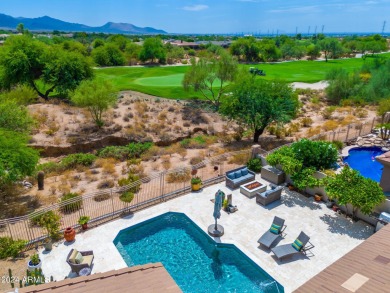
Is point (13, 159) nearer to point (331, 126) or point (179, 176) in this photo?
point (179, 176)

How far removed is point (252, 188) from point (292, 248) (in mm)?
5316

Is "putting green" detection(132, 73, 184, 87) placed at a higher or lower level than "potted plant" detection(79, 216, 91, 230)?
higher

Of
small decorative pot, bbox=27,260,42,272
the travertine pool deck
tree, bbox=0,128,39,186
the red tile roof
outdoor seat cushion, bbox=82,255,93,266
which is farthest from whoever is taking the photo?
tree, bbox=0,128,39,186

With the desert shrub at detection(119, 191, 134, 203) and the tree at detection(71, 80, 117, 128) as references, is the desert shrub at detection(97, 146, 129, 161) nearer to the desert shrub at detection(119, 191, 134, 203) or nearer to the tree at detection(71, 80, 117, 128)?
the tree at detection(71, 80, 117, 128)

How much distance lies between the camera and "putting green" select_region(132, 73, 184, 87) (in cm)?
5234

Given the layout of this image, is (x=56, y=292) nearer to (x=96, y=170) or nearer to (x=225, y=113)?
(x=96, y=170)

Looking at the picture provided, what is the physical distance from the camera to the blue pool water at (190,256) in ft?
35.7

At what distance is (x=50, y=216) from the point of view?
1295 cm

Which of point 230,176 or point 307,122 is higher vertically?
point 307,122

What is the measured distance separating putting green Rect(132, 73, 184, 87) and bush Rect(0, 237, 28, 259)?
42.2 meters

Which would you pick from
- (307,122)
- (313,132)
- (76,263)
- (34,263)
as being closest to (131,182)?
(76,263)

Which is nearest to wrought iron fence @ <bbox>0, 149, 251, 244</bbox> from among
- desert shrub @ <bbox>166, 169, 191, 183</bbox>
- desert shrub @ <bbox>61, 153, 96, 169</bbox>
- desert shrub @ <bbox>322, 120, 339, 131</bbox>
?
desert shrub @ <bbox>166, 169, 191, 183</bbox>

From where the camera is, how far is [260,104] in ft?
76.5

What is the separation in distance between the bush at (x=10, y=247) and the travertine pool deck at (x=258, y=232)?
35.4 inches
